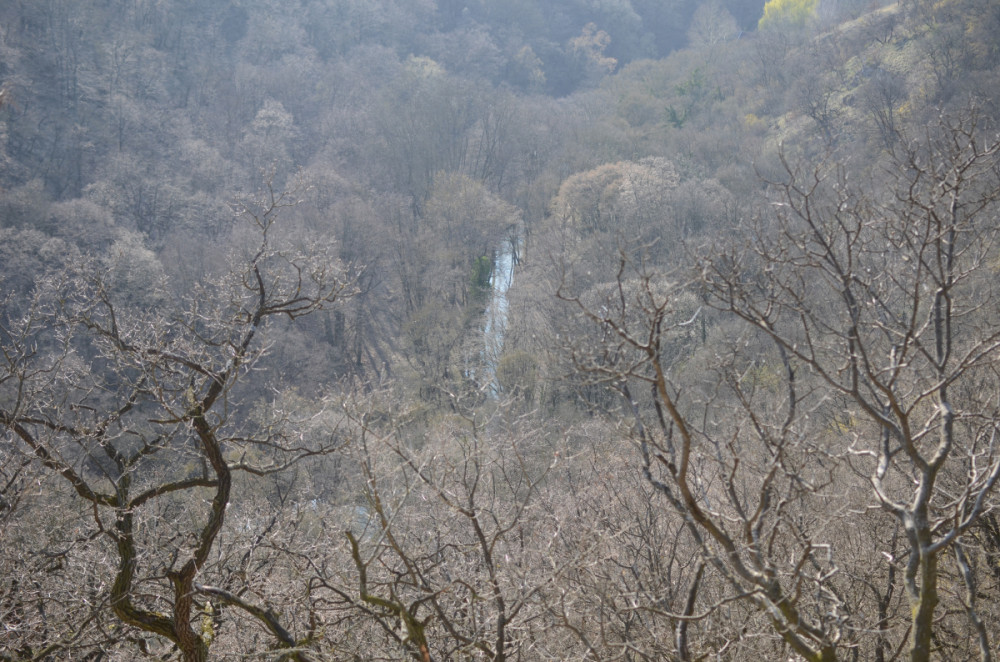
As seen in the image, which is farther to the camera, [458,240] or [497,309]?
[458,240]

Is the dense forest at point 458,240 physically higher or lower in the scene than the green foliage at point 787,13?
lower

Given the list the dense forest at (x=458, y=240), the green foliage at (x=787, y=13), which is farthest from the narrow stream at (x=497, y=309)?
the green foliage at (x=787, y=13)

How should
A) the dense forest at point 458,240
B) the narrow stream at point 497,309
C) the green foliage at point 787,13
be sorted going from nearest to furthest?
the dense forest at point 458,240, the narrow stream at point 497,309, the green foliage at point 787,13

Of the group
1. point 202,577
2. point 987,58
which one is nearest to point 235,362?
point 202,577

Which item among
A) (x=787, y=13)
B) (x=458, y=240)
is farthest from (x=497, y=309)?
(x=787, y=13)

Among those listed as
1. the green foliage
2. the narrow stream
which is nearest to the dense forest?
the narrow stream

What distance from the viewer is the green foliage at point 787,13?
5575 centimetres

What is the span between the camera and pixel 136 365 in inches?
191

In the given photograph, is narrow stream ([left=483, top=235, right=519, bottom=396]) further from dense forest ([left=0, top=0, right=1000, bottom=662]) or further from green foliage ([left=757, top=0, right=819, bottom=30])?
green foliage ([left=757, top=0, right=819, bottom=30])

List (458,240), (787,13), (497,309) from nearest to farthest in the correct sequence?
(497,309), (458,240), (787,13)

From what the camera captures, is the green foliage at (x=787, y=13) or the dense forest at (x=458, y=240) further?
the green foliage at (x=787, y=13)

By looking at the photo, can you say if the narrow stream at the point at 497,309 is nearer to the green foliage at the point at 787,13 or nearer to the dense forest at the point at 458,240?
the dense forest at the point at 458,240

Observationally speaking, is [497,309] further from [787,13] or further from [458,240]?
[787,13]

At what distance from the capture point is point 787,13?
58750 millimetres
